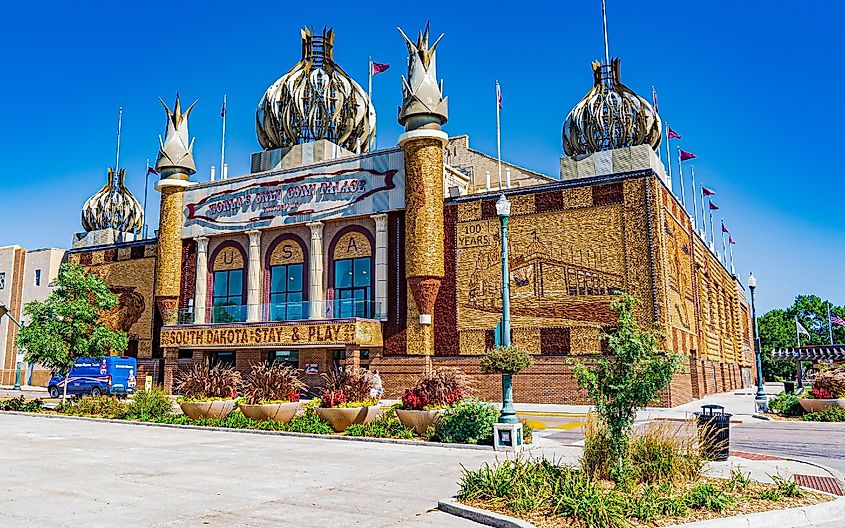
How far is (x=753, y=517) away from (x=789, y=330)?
108 m

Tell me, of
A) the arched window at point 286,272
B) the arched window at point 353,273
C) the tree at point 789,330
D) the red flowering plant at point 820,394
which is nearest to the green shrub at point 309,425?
the arched window at point 353,273

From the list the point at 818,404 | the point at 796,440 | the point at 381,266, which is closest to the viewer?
the point at 796,440

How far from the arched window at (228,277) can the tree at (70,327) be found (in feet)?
22.2

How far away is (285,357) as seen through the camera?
1554 inches

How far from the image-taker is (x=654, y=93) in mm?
42969

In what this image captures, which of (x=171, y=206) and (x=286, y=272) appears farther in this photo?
(x=171, y=206)

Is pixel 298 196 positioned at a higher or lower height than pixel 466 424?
higher

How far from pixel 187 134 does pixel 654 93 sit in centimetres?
2980

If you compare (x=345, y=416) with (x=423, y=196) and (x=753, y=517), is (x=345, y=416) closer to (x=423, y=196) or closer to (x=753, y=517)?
(x=753, y=517)

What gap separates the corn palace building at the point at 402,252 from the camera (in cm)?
3234

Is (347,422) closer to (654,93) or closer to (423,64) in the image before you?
(423,64)

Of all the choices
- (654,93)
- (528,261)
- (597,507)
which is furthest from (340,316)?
(597,507)

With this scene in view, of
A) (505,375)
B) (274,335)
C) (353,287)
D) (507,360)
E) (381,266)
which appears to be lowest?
(505,375)

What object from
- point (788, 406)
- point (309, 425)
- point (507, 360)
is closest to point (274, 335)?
point (309, 425)
